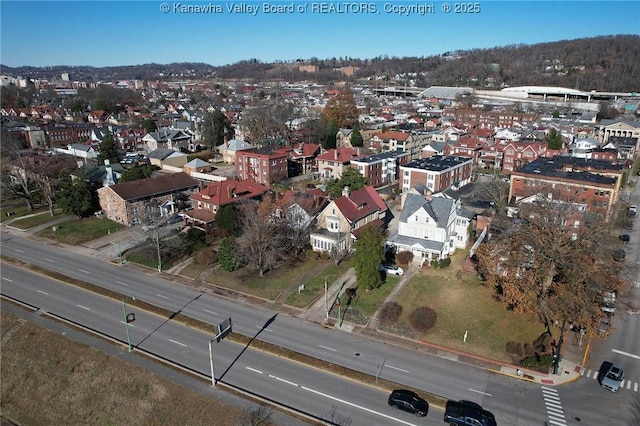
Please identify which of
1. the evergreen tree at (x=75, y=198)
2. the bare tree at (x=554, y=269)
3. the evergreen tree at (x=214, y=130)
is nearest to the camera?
the bare tree at (x=554, y=269)

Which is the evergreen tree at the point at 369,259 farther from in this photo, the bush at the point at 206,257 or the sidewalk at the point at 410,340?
the bush at the point at 206,257

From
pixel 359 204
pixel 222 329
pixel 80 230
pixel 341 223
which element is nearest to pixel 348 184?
pixel 359 204

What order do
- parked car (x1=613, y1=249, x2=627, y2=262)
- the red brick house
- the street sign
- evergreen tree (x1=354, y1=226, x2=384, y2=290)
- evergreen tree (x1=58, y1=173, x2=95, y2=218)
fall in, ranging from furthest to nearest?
1. the red brick house
2. evergreen tree (x1=58, y1=173, x2=95, y2=218)
3. parked car (x1=613, y1=249, x2=627, y2=262)
4. evergreen tree (x1=354, y1=226, x2=384, y2=290)
5. the street sign

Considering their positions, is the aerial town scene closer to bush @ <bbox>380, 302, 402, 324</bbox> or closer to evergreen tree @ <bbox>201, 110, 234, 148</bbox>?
bush @ <bbox>380, 302, 402, 324</bbox>

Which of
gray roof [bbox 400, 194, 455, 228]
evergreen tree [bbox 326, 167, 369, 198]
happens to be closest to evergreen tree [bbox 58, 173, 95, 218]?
evergreen tree [bbox 326, 167, 369, 198]

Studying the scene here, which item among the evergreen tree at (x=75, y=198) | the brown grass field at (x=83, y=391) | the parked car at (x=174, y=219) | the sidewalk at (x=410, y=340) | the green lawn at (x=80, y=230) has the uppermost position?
the evergreen tree at (x=75, y=198)

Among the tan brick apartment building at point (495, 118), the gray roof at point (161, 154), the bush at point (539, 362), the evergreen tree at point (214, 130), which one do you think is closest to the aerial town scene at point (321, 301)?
the bush at point (539, 362)

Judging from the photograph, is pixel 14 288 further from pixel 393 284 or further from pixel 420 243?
pixel 420 243
